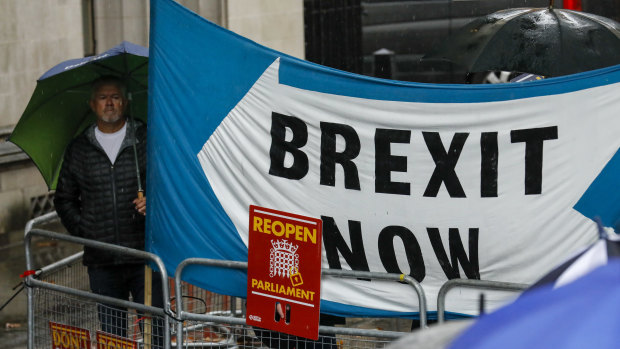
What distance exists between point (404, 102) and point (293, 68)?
0.65m

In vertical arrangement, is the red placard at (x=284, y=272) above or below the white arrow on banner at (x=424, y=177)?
below

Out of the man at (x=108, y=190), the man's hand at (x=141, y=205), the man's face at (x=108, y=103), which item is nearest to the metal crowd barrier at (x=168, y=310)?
the man at (x=108, y=190)

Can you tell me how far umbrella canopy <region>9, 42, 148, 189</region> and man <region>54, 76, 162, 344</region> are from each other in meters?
0.13

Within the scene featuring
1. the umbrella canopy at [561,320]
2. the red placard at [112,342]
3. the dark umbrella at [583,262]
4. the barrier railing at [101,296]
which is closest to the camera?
the umbrella canopy at [561,320]

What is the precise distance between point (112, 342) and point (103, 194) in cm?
113

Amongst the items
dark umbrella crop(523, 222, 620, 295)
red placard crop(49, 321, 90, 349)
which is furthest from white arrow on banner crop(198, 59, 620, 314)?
dark umbrella crop(523, 222, 620, 295)

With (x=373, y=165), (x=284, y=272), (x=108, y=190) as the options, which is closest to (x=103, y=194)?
(x=108, y=190)

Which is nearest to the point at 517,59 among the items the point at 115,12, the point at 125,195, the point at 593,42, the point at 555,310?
the point at 593,42

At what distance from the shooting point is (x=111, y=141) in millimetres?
6816

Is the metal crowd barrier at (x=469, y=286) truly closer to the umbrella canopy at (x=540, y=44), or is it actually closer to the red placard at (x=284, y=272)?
the red placard at (x=284, y=272)

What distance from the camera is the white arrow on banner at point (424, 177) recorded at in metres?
5.12

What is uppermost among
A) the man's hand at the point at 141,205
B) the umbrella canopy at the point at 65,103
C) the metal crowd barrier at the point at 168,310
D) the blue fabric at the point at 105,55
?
the blue fabric at the point at 105,55

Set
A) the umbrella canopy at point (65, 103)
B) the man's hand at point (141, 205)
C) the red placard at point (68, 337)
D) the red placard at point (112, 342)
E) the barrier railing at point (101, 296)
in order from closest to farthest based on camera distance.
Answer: the barrier railing at point (101, 296) < the red placard at point (112, 342) < the red placard at point (68, 337) < the man's hand at point (141, 205) < the umbrella canopy at point (65, 103)

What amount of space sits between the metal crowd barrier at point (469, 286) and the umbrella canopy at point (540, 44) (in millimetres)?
1688
